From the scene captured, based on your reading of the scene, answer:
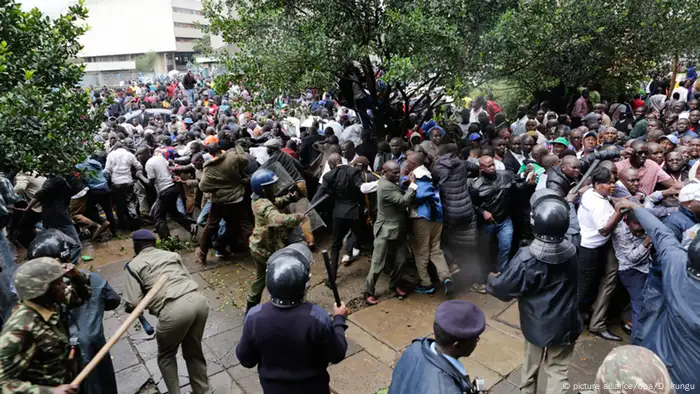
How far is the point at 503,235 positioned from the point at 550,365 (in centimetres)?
253

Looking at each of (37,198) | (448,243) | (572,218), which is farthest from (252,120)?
(572,218)

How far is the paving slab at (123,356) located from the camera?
477 cm

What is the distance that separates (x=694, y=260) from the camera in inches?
103

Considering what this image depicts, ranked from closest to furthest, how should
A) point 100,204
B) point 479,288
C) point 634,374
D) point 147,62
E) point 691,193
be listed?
point 634,374, point 691,193, point 479,288, point 100,204, point 147,62

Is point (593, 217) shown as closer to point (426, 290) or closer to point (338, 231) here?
point (426, 290)

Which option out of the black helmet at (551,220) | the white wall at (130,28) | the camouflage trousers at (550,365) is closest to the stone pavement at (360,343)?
the camouflage trousers at (550,365)

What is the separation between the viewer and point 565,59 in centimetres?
960

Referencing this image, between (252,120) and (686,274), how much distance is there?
533 inches

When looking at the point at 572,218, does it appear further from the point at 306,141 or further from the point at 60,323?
Result: the point at 306,141

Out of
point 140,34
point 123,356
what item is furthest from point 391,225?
point 140,34

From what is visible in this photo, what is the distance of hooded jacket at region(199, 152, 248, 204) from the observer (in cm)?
675

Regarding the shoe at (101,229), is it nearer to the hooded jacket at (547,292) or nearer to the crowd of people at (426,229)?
the crowd of people at (426,229)

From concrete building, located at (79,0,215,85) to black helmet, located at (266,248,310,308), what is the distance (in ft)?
242

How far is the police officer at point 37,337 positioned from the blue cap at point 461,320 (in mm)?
2238
